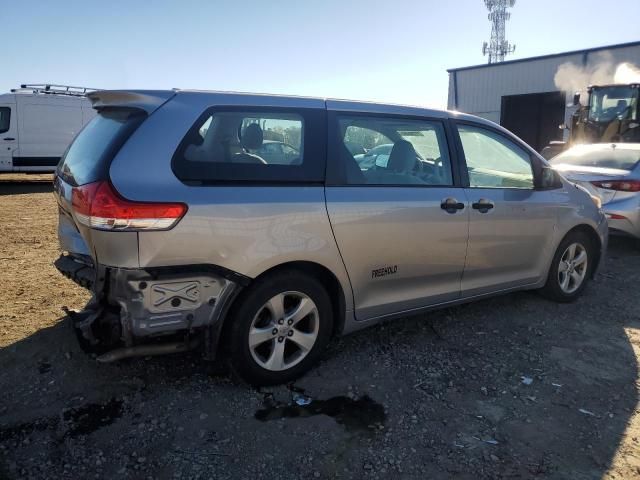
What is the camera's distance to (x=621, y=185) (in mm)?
6527

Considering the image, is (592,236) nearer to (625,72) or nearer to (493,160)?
(493,160)

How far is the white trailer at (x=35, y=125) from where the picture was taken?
1373 cm

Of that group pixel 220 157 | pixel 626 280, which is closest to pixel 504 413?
pixel 220 157

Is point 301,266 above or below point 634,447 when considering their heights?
above

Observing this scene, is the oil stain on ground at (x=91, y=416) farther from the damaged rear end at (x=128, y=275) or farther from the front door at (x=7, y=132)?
the front door at (x=7, y=132)

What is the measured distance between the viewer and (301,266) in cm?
313

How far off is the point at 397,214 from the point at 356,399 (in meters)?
1.20

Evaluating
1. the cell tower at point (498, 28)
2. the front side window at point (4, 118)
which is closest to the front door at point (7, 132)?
the front side window at point (4, 118)

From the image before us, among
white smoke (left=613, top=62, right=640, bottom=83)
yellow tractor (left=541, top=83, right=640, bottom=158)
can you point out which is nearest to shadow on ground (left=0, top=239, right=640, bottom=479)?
yellow tractor (left=541, top=83, right=640, bottom=158)

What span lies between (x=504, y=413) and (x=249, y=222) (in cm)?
182

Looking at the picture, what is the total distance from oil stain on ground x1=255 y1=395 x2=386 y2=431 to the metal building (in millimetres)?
18980

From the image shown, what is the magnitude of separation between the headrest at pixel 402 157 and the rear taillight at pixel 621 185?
411 centimetres

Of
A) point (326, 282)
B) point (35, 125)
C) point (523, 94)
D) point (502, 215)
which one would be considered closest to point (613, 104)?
point (523, 94)

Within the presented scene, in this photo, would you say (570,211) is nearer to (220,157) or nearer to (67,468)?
(220,157)
